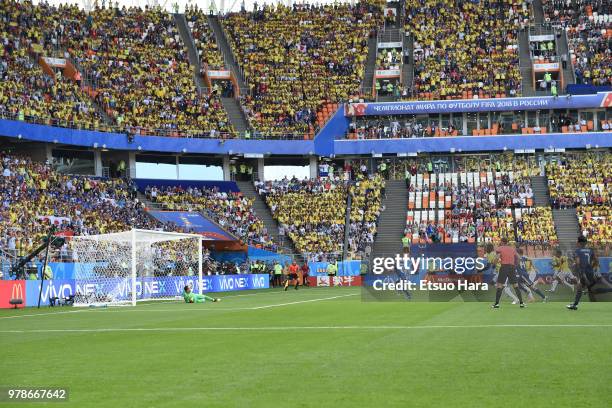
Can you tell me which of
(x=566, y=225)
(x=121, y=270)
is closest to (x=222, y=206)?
(x=566, y=225)

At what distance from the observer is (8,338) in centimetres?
2012

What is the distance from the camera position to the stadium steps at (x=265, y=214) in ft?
222

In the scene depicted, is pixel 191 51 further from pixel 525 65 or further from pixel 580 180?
pixel 580 180

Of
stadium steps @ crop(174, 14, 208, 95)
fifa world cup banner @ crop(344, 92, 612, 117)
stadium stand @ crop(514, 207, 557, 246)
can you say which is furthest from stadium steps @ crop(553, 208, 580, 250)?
stadium steps @ crop(174, 14, 208, 95)

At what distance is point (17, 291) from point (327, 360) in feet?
86.8

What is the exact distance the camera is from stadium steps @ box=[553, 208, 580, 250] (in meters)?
63.0

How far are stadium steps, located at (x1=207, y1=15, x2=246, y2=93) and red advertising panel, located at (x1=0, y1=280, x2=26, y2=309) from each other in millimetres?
43065

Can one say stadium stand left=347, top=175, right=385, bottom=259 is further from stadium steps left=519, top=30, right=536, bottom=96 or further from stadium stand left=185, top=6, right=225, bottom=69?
stadium stand left=185, top=6, right=225, bottom=69

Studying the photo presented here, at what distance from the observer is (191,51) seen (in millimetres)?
79562

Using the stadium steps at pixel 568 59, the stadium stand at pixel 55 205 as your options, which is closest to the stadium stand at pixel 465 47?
the stadium steps at pixel 568 59

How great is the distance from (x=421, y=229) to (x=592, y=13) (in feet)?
90.1

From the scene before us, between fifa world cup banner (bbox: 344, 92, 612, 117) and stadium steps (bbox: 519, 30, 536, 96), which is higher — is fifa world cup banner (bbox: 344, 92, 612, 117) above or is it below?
below

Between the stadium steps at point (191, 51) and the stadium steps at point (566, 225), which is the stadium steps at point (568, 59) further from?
the stadium steps at point (191, 51)

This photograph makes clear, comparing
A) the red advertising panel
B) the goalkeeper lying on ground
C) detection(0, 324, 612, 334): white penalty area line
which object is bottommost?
detection(0, 324, 612, 334): white penalty area line
